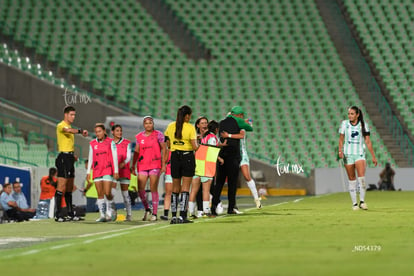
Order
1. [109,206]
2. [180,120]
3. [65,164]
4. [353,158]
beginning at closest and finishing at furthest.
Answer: [180,120] → [65,164] → [109,206] → [353,158]

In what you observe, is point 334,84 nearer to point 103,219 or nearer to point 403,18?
point 403,18

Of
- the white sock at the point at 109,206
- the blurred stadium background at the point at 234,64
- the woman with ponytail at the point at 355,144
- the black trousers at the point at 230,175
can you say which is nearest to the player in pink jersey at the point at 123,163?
the white sock at the point at 109,206

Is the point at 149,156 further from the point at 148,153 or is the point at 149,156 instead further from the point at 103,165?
the point at 103,165

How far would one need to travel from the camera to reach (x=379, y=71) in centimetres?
4350

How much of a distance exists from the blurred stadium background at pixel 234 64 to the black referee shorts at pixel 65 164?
17.7 meters

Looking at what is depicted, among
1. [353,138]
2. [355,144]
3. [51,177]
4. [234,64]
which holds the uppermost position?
[234,64]

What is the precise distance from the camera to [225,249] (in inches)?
391

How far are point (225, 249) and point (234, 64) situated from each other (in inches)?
1324

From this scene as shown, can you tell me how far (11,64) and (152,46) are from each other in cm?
888

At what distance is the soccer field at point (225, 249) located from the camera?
26.3 ft

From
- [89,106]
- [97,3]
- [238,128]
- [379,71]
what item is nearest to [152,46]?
[97,3]

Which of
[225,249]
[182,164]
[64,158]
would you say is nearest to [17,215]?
[64,158]

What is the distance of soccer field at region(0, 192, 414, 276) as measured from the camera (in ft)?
26.3

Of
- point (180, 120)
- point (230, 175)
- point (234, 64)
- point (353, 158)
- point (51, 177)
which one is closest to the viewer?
point (180, 120)
